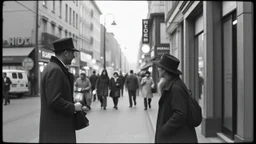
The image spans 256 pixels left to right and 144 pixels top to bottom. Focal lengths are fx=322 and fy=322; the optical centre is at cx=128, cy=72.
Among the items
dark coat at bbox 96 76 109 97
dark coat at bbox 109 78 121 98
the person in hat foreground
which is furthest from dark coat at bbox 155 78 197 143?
dark coat at bbox 109 78 121 98

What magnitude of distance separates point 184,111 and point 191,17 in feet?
20.1

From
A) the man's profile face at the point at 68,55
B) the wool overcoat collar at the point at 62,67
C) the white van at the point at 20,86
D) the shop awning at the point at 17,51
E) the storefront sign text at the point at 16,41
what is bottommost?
the white van at the point at 20,86

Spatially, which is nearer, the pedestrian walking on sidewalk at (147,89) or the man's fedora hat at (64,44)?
the man's fedora hat at (64,44)

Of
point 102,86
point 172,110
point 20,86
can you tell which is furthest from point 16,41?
point 20,86

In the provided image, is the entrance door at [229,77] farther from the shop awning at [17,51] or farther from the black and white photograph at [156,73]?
the shop awning at [17,51]

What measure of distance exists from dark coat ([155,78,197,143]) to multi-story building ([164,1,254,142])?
2.96ft

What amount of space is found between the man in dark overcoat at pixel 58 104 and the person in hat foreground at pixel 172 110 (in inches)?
29.3

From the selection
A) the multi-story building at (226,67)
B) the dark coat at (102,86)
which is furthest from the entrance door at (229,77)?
the dark coat at (102,86)

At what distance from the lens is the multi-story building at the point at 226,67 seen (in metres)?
4.06

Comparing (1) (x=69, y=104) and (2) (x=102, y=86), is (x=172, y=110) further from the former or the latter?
(2) (x=102, y=86)

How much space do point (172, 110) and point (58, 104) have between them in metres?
0.95

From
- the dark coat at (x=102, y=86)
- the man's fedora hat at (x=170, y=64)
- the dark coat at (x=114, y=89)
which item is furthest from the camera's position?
the dark coat at (x=114, y=89)

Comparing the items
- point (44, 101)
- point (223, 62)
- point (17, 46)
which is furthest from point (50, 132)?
point (223, 62)

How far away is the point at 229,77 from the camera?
542 centimetres
